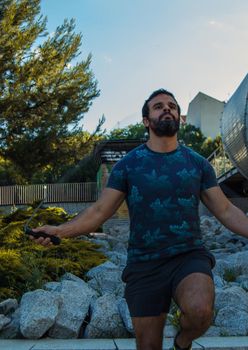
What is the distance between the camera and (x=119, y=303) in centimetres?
592

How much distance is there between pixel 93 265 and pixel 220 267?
1972 millimetres

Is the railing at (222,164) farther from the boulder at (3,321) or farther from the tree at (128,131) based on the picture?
the tree at (128,131)

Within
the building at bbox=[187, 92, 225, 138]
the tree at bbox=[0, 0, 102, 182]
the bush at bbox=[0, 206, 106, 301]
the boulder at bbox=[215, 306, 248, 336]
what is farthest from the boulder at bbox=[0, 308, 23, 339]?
the building at bbox=[187, 92, 225, 138]

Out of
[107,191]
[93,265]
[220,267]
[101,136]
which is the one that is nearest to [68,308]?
[107,191]

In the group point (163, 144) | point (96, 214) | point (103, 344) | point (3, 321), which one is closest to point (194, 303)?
point (96, 214)

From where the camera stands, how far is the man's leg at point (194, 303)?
10.2 feet

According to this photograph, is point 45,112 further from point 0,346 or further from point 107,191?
point 107,191

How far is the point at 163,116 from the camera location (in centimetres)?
361

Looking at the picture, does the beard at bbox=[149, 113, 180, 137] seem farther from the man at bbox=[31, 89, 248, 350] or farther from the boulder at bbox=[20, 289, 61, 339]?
the boulder at bbox=[20, 289, 61, 339]

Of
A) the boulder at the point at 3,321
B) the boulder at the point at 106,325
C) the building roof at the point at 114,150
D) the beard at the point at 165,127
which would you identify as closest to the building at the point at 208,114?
the building roof at the point at 114,150

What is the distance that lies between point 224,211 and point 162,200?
1.72ft

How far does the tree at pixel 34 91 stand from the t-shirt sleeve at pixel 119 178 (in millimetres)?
11311

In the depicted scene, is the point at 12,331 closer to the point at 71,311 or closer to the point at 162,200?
the point at 71,311

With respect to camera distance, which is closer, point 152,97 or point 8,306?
point 152,97
